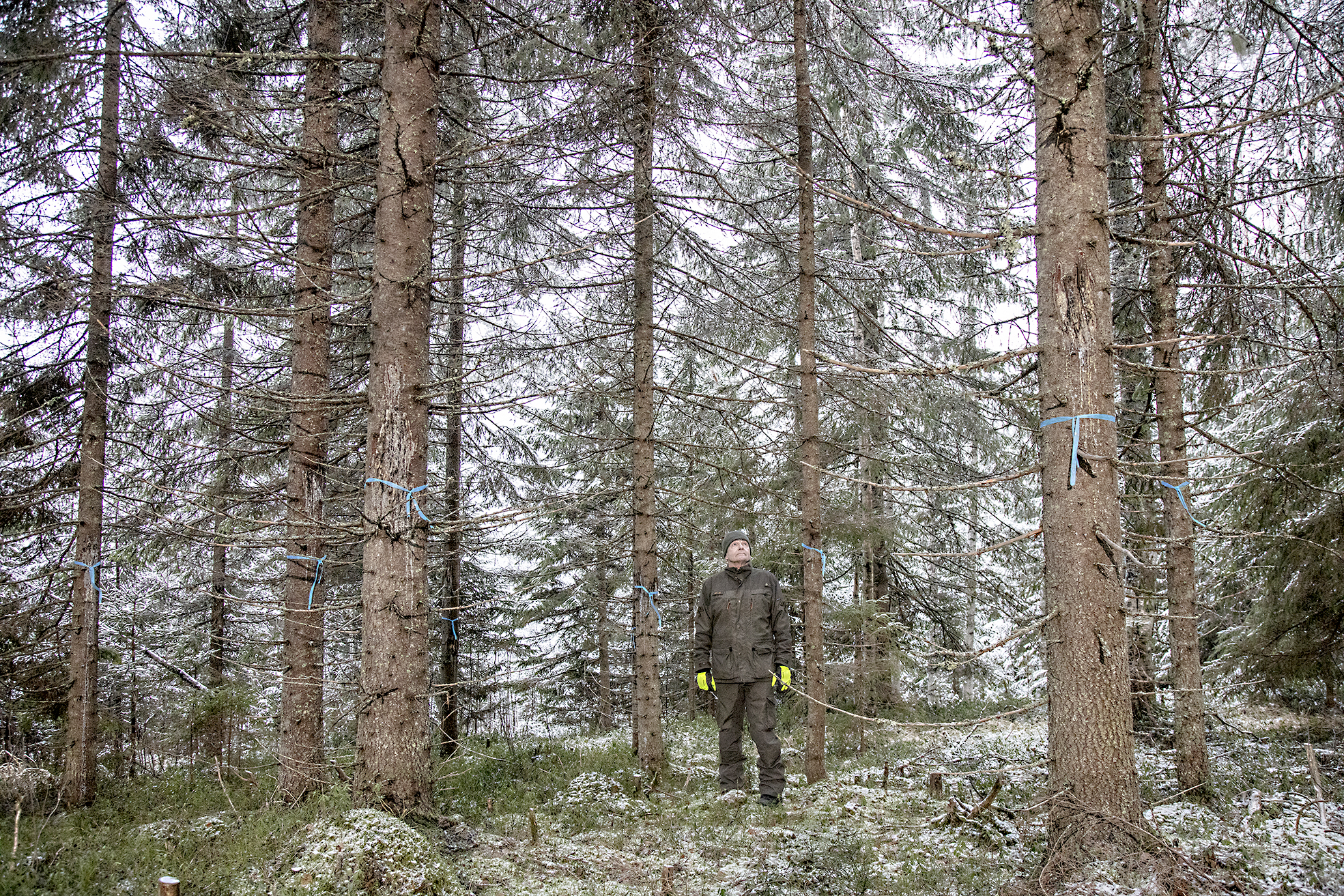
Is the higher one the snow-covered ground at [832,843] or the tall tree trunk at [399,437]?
the tall tree trunk at [399,437]

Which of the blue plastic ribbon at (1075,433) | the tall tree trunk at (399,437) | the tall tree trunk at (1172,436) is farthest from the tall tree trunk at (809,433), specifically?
the tall tree trunk at (399,437)

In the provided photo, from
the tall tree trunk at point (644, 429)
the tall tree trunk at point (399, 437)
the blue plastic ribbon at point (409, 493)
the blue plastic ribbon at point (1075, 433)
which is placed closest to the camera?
the blue plastic ribbon at point (1075, 433)

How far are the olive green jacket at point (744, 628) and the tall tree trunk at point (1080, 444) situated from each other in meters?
3.39

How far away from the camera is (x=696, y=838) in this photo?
616 cm

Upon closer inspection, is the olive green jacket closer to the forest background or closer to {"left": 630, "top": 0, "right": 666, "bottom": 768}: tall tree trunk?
the forest background

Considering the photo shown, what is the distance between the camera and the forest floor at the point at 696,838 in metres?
4.61

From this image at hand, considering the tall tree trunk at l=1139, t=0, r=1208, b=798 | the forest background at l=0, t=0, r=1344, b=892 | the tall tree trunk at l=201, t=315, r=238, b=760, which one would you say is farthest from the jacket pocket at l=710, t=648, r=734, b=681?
the tall tree trunk at l=201, t=315, r=238, b=760

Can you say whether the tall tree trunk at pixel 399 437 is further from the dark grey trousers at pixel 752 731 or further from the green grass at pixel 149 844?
the dark grey trousers at pixel 752 731

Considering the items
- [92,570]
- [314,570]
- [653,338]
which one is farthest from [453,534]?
[653,338]

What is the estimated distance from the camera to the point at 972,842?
18.2 ft

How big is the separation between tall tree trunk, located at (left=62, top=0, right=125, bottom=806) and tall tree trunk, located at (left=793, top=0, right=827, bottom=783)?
875cm

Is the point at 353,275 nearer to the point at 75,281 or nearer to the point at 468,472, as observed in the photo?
the point at 75,281

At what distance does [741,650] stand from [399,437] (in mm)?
4088

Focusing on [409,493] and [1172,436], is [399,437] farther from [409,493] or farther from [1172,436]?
[1172,436]
